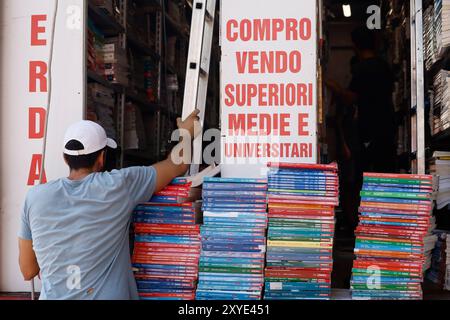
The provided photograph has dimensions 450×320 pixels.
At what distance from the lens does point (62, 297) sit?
2375 millimetres

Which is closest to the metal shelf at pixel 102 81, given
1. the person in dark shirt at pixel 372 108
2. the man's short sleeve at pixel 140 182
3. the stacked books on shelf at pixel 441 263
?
the man's short sleeve at pixel 140 182

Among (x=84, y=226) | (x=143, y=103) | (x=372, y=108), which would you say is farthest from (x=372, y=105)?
(x=84, y=226)

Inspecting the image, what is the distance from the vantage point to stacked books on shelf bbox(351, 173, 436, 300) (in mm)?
2492

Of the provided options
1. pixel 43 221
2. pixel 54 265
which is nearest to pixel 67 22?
pixel 43 221

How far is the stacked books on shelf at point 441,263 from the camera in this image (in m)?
3.49

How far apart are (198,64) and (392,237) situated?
1.34 meters

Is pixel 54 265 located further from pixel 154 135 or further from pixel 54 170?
pixel 154 135

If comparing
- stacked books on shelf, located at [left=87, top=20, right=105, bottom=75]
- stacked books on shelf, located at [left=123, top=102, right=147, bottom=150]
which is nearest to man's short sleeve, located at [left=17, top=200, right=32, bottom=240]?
stacked books on shelf, located at [left=87, top=20, right=105, bottom=75]

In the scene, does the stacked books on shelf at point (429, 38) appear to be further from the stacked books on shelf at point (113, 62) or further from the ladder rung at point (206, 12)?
the stacked books on shelf at point (113, 62)

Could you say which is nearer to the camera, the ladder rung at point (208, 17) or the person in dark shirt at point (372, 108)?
the ladder rung at point (208, 17)

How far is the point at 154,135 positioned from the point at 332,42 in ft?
11.9

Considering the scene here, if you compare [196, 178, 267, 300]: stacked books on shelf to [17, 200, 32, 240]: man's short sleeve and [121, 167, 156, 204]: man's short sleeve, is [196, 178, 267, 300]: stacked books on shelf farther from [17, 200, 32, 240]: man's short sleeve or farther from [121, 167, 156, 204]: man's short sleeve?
[17, 200, 32, 240]: man's short sleeve

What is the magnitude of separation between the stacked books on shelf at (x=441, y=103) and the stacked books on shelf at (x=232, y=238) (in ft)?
5.76

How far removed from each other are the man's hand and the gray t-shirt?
1.58 ft
